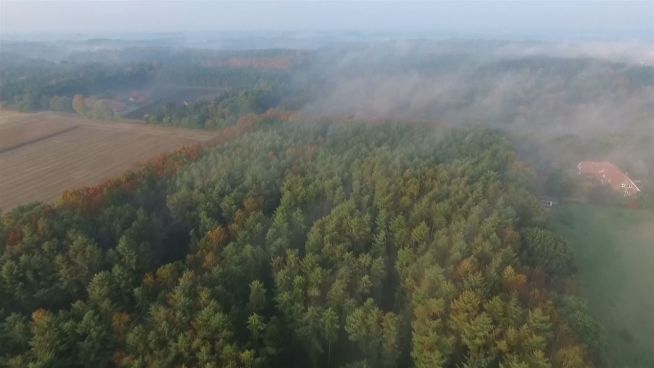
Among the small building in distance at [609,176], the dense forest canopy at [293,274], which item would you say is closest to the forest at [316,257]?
the dense forest canopy at [293,274]

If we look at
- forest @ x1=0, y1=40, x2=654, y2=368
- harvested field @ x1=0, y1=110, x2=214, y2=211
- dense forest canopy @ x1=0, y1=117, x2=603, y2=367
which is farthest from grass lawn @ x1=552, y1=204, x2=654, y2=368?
harvested field @ x1=0, y1=110, x2=214, y2=211

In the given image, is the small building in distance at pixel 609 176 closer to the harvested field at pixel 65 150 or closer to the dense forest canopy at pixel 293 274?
the dense forest canopy at pixel 293 274

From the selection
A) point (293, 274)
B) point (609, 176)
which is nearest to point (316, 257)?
point (293, 274)

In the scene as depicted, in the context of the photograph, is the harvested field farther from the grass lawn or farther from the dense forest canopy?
the grass lawn

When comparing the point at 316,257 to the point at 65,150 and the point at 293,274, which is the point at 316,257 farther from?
the point at 65,150

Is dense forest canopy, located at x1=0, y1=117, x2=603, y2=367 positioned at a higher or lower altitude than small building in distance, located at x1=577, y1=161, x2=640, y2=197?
higher

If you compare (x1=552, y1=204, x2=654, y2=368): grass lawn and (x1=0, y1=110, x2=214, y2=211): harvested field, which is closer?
(x1=552, y1=204, x2=654, y2=368): grass lawn
